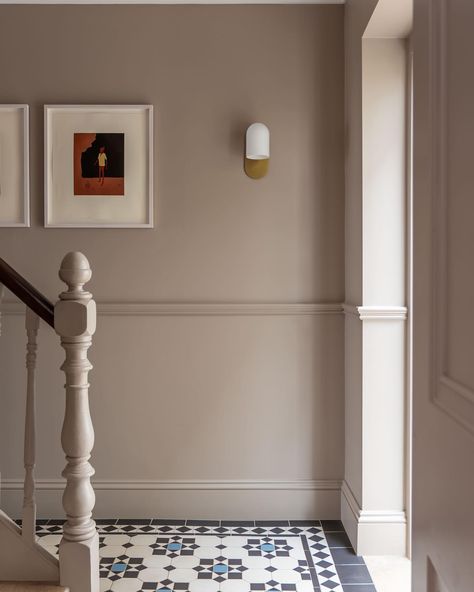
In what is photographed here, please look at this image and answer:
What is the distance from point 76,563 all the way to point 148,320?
1.24 m

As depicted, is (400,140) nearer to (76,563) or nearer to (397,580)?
(397,580)

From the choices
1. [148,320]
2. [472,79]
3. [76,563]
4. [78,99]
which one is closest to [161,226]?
[148,320]

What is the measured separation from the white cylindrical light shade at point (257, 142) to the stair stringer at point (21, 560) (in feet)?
5.96

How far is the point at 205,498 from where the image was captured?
2.87m

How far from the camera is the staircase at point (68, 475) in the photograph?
186 cm

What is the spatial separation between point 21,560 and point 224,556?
91cm

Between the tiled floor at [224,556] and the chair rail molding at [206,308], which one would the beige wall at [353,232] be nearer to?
the chair rail molding at [206,308]

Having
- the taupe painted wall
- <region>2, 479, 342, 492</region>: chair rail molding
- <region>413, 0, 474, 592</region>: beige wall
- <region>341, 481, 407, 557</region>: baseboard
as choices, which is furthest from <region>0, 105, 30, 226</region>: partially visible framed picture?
<region>413, 0, 474, 592</region>: beige wall

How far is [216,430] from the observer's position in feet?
9.43

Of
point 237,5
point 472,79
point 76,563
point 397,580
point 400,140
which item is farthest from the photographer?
point 237,5

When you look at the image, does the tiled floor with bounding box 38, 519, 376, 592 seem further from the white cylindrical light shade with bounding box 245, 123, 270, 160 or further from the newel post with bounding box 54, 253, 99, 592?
the white cylindrical light shade with bounding box 245, 123, 270, 160

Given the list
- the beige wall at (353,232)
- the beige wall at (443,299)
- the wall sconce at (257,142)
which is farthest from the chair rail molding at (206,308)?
the beige wall at (443,299)

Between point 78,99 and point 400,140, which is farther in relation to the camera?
point 78,99

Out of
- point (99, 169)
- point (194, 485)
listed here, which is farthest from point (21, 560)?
point (99, 169)
